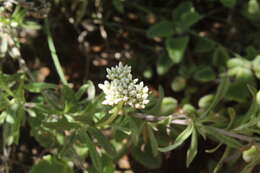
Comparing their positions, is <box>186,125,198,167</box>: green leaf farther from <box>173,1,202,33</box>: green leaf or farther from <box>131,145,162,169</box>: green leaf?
<box>173,1,202,33</box>: green leaf

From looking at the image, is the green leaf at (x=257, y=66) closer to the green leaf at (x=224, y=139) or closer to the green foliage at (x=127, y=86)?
the green foliage at (x=127, y=86)

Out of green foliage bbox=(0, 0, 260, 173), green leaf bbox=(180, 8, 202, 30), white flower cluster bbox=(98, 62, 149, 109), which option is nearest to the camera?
white flower cluster bbox=(98, 62, 149, 109)

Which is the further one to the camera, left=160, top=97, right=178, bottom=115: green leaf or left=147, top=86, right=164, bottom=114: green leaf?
A: left=160, top=97, right=178, bottom=115: green leaf

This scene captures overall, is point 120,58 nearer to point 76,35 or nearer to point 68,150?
point 76,35

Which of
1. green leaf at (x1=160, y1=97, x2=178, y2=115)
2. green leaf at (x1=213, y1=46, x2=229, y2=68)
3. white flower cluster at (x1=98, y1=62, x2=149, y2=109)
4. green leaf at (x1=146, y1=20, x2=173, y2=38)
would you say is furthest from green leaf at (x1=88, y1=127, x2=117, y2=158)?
green leaf at (x1=213, y1=46, x2=229, y2=68)

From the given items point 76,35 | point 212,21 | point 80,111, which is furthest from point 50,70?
point 212,21

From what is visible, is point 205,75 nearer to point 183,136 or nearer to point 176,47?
point 176,47

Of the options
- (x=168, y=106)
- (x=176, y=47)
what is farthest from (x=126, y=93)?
(x=176, y=47)

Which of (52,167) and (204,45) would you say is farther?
(204,45)
